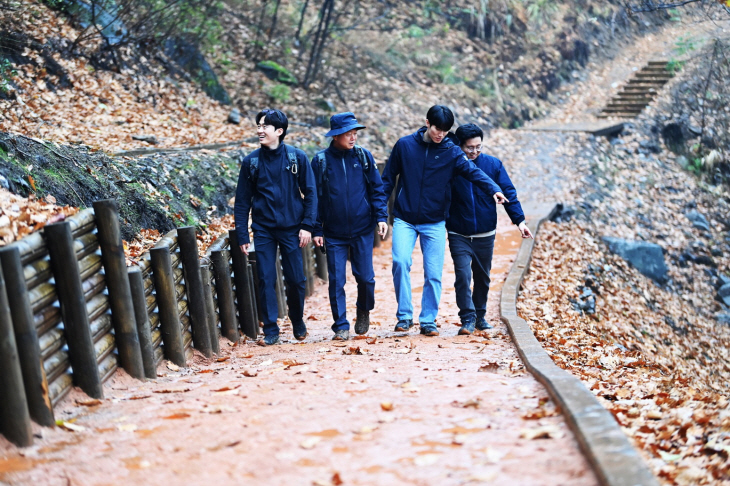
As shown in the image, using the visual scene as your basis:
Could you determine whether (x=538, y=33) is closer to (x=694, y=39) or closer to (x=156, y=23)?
(x=694, y=39)

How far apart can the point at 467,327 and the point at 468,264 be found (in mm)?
626

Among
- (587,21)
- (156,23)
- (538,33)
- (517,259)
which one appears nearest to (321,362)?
(517,259)

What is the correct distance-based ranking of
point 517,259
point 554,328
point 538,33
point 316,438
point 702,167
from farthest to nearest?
point 538,33 < point 702,167 < point 517,259 < point 554,328 < point 316,438

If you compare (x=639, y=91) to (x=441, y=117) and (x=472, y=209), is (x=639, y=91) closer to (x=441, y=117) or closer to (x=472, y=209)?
(x=472, y=209)

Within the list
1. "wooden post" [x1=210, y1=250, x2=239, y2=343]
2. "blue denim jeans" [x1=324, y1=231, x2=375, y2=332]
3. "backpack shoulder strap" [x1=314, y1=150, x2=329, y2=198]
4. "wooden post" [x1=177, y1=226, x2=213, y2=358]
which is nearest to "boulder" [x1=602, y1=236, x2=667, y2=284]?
"blue denim jeans" [x1=324, y1=231, x2=375, y2=332]

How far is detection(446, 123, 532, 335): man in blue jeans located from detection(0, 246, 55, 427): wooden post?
409cm

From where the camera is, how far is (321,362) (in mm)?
5613

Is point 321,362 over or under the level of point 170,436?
under

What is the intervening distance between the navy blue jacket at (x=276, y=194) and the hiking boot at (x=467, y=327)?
70.2 inches

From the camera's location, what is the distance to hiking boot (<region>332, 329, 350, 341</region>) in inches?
269

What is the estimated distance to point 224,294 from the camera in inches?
266

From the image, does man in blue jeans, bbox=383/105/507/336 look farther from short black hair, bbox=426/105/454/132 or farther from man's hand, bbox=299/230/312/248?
man's hand, bbox=299/230/312/248

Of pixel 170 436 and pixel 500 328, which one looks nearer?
pixel 170 436

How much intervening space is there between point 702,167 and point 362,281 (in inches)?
659
